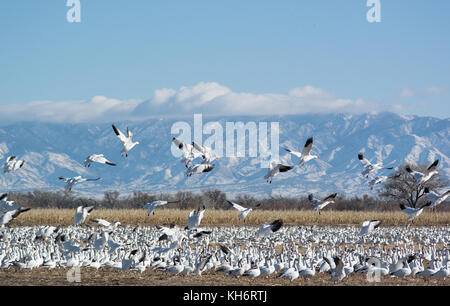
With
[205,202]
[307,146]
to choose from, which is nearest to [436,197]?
[307,146]

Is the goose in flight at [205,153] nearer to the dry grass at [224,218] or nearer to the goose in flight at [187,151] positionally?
the goose in flight at [187,151]

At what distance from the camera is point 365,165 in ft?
71.1

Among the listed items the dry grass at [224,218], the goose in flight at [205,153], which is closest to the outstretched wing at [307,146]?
the goose in flight at [205,153]

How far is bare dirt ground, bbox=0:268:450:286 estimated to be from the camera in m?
17.3

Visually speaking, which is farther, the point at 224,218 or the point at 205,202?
the point at 205,202

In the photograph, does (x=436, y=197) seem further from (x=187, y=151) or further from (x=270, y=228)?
(x=187, y=151)

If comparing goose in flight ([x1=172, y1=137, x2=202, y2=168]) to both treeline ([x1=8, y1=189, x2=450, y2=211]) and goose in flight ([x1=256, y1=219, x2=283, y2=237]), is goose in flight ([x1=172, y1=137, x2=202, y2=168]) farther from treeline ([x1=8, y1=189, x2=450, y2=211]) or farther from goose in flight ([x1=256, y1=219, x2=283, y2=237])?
treeline ([x1=8, y1=189, x2=450, y2=211])

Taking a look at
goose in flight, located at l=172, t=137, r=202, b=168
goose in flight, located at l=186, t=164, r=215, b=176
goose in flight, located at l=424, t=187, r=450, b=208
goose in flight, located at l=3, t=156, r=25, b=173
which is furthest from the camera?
goose in flight, located at l=3, t=156, r=25, b=173

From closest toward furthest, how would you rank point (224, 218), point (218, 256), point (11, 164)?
point (218, 256)
point (11, 164)
point (224, 218)

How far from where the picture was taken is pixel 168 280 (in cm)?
1798

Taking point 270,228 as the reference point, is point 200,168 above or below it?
above

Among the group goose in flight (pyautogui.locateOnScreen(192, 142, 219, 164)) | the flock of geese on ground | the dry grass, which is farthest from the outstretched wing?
the dry grass
